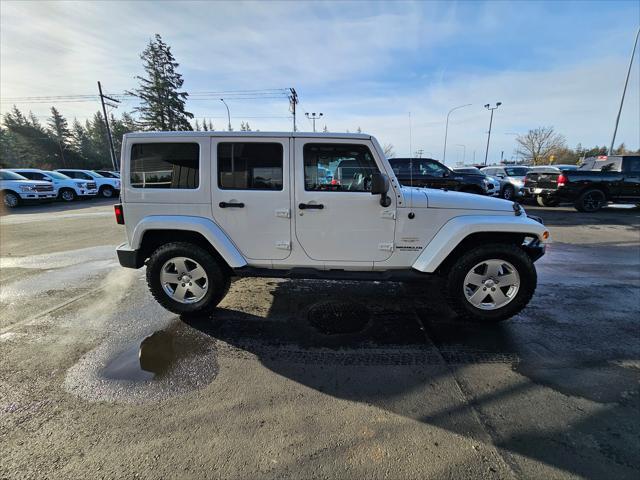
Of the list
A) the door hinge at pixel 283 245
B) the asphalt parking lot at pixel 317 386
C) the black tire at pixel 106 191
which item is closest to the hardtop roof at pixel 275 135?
the door hinge at pixel 283 245

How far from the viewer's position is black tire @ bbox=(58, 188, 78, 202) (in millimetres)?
16922

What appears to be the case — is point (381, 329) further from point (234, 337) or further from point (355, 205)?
point (234, 337)

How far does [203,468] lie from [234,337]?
1451 millimetres

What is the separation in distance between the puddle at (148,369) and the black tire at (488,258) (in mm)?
2593

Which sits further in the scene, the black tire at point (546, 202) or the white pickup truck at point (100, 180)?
the white pickup truck at point (100, 180)

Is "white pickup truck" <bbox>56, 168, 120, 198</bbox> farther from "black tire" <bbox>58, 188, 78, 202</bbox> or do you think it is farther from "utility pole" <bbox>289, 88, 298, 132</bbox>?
"utility pole" <bbox>289, 88, 298, 132</bbox>

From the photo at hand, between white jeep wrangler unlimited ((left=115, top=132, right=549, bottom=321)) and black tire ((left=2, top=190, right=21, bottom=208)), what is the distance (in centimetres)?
1621

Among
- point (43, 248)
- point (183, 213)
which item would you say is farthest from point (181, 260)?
point (43, 248)

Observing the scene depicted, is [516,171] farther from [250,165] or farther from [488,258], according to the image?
[250,165]

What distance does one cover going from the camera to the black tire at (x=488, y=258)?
10.8ft

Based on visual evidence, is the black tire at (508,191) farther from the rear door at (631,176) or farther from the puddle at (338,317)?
the puddle at (338,317)

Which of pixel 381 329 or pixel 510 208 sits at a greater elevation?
pixel 510 208

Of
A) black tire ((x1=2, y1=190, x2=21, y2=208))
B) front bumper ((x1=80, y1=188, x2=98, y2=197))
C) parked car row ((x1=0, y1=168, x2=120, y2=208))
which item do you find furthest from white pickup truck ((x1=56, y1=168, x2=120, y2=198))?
black tire ((x1=2, y1=190, x2=21, y2=208))

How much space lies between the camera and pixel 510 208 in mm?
3406
